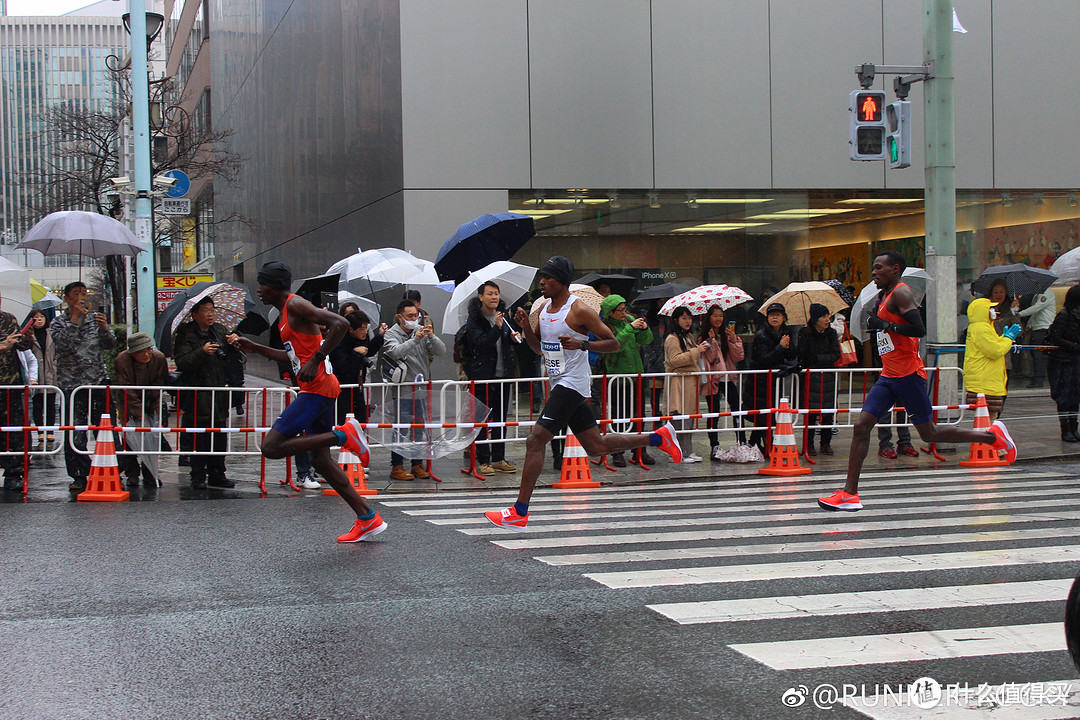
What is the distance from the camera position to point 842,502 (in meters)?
8.82

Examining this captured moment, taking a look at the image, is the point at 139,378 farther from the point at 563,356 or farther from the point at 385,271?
the point at 563,356

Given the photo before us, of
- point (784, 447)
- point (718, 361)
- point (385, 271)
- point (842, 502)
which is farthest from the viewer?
point (385, 271)

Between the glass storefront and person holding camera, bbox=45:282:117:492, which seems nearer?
person holding camera, bbox=45:282:117:492

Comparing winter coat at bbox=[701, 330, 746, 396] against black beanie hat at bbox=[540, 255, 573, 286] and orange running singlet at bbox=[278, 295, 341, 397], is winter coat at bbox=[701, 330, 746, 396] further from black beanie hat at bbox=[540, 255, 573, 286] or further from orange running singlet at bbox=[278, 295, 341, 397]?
orange running singlet at bbox=[278, 295, 341, 397]

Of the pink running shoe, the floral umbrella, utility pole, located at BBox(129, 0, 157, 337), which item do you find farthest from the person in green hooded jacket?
utility pole, located at BBox(129, 0, 157, 337)

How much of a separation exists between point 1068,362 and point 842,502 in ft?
24.8

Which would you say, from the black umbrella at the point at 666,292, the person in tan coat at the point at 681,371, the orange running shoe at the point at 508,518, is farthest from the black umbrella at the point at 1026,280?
the orange running shoe at the point at 508,518

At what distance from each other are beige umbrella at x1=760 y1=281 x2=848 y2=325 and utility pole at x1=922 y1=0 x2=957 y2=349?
4.30ft

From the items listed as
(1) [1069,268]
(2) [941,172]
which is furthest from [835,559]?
(1) [1069,268]

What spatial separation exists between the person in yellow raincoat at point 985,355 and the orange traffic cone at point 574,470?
18.1 feet

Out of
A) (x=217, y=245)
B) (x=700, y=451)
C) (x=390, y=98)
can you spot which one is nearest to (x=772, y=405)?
(x=700, y=451)

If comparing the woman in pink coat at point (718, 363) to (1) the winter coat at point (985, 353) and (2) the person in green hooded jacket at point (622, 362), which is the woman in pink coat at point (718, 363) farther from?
(1) the winter coat at point (985, 353)

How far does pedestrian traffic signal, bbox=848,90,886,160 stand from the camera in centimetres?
1384

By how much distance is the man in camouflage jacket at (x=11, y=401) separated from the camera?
11.2m
